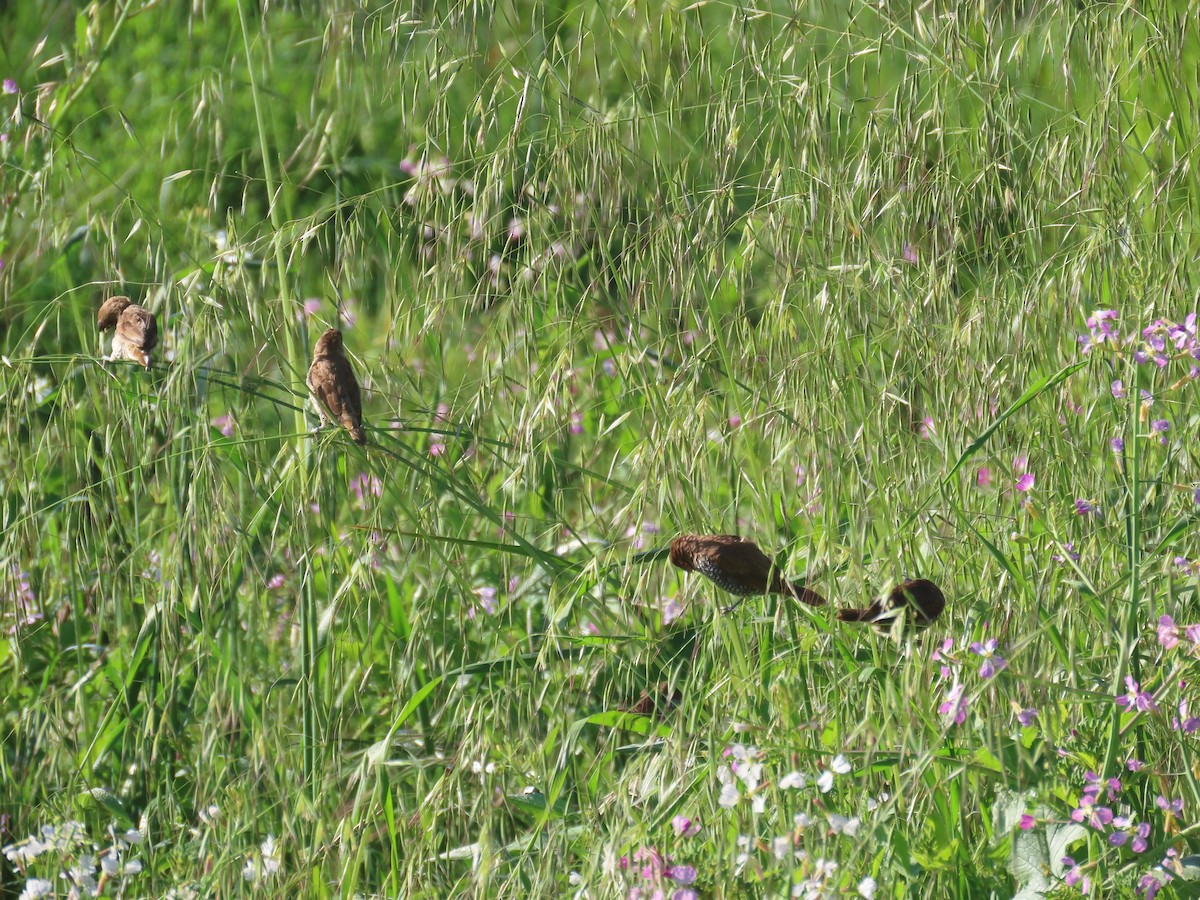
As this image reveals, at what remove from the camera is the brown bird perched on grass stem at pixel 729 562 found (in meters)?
1.17

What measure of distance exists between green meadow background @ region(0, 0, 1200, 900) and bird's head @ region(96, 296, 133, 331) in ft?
0.23

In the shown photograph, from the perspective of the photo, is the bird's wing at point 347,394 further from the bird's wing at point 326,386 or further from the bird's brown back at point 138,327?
the bird's brown back at point 138,327

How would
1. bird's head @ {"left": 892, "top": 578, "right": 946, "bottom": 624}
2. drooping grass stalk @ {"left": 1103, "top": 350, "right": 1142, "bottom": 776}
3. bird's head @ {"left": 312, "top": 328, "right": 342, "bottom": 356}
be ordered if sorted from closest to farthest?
drooping grass stalk @ {"left": 1103, "top": 350, "right": 1142, "bottom": 776}, bird's head @ {"left": 892, "top": 578, "right": 946, "bottom": 624}, bird's head @ {"left": 312, "top": 328, "right": 342, "bottom": 356}

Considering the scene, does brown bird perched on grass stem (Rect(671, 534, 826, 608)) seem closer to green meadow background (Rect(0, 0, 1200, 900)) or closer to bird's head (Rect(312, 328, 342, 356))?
green meadow background (Rect(0, 0, 1200, 900))

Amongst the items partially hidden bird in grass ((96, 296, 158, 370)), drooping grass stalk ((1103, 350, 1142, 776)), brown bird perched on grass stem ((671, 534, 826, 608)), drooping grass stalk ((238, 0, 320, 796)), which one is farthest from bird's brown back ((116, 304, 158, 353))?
drooping grass stalk ((1103, 350, 1142, 776))

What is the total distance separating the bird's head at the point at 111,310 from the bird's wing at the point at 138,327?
2cm

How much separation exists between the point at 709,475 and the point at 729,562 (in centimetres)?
30

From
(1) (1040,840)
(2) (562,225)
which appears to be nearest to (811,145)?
(2) (562,225)

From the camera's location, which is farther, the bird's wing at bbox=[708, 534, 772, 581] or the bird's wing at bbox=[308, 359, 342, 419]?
the bird's wing at bbox=[308, 359, 342, 419]

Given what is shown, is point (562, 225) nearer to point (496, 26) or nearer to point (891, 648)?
point (496, 26)

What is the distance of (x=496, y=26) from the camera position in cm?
168

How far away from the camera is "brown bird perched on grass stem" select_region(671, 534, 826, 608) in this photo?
117 cm

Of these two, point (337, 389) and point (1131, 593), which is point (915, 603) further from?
point (337, 389)

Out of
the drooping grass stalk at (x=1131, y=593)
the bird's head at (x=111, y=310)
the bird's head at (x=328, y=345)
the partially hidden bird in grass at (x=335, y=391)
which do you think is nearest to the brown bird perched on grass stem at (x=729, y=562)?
the drooping grass stalk at (x=1131, y=593)
